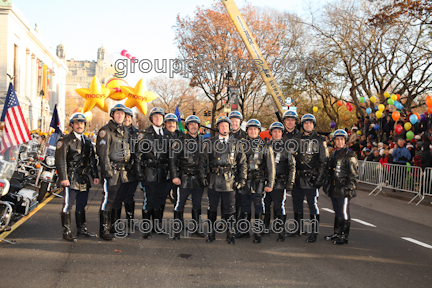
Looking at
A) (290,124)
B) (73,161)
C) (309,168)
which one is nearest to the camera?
(73,161)

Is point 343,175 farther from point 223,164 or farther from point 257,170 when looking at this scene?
point 223,164

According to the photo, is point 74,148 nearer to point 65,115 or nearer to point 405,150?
point 405,150

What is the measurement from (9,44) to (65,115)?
4235cm

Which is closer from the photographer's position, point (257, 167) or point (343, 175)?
point (343, 175)

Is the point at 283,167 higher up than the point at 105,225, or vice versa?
the point at 283,167

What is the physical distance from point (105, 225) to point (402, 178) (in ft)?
33.2

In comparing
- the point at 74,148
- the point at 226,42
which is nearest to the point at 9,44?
the point at 226,42

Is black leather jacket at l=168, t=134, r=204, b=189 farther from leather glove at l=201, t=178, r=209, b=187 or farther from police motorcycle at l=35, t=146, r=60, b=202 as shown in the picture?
police motorcycle at l=35, t=146, r=60, b=202

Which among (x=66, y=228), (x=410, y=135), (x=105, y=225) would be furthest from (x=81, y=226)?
(x=410, y=135)

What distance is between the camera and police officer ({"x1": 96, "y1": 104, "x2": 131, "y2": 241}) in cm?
634

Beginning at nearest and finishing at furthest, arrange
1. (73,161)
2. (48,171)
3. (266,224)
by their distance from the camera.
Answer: (73,161) → (266,224) → (48,171)

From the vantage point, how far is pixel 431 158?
1163 cm

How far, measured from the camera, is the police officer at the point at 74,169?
20.4 ft

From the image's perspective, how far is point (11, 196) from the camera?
626cm
